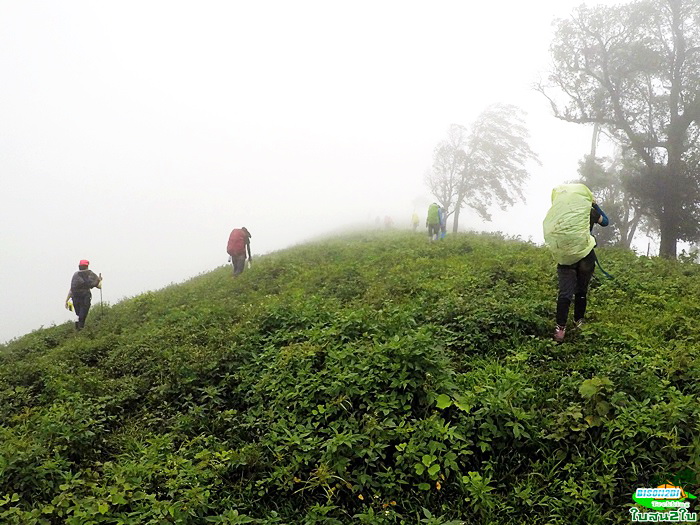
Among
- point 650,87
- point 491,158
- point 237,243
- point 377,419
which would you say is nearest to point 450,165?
point 491,158

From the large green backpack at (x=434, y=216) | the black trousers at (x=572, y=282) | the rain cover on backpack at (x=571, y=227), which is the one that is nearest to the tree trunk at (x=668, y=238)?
the large green backpack at (x=434, y=216)

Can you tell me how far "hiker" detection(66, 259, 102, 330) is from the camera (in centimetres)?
1150

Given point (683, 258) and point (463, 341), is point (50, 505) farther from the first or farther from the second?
point (683, 258)

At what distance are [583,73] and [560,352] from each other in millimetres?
18562

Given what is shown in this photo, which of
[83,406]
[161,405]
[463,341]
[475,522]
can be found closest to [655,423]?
[475,522]

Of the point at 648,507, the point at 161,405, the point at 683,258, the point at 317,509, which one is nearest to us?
the point at 648,507

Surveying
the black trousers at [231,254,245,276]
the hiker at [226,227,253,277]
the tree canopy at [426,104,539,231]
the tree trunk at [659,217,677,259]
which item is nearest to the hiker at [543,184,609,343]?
the hiker at [226,227,253,277]

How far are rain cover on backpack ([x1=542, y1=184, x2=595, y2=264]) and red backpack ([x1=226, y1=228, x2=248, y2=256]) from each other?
11.2 metres

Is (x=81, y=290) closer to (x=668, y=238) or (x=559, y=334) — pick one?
(x=559, y=334)

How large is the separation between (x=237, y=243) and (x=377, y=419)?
1180cm

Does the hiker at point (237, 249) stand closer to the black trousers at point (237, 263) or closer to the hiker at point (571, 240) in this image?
the black trousers at point (237, 263)

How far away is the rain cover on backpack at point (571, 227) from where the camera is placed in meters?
5.65

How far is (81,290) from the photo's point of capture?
11547 millimetres

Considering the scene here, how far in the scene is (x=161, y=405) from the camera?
18.7 ft
